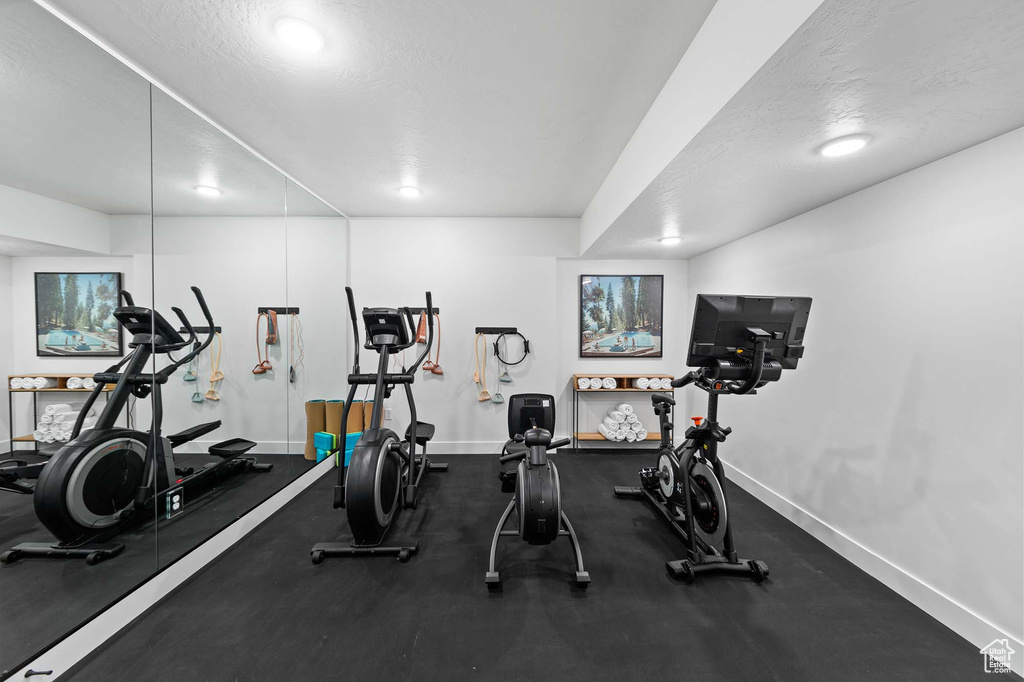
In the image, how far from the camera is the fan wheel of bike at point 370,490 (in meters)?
2.21

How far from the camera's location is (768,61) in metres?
1.14

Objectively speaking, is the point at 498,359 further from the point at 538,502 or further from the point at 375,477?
the point at 538,502

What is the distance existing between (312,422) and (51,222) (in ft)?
8.10

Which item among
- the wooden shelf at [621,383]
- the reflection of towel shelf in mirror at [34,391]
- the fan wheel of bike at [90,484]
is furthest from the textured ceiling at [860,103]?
the fan wheel of bike at [90,484]

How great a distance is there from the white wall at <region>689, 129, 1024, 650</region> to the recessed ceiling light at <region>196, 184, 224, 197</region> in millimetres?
4399

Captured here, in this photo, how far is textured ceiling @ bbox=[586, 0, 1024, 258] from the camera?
1.00 m

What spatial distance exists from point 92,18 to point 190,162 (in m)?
0.77

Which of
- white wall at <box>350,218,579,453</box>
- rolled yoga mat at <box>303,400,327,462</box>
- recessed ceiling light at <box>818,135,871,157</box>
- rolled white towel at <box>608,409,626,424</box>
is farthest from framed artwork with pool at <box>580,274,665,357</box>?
rolled yoga mat at <box>303,400,327,462</box>

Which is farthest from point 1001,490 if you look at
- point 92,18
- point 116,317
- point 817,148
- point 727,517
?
point 92,18

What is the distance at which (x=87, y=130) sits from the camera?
1708 mm

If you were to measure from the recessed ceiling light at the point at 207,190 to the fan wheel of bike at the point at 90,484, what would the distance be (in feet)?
5.12

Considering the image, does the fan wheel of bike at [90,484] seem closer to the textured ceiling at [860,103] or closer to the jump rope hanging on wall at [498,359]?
the jump rope hanging on wall at [498,359]

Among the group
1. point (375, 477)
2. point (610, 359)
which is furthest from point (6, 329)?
point (610, 359)

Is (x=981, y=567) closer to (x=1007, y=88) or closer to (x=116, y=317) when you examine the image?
(x=1007, y=88)
